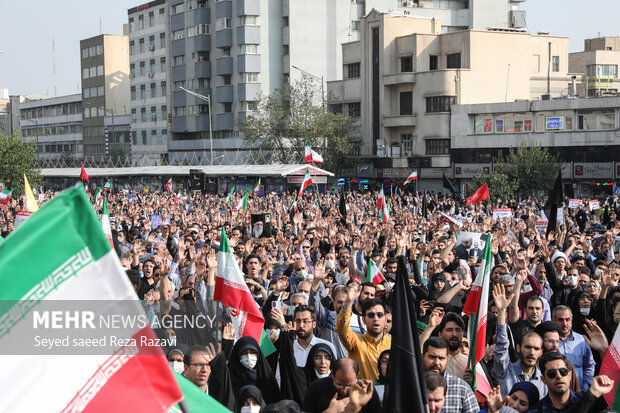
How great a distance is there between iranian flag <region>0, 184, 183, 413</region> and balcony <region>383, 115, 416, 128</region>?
53.5 m

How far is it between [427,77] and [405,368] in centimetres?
5151

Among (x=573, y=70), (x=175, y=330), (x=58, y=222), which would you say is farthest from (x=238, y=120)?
(x=58, y=222)

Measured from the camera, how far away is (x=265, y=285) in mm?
10805

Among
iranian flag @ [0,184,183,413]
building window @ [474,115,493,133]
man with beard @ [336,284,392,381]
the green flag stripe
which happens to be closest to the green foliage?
building window @ [474,115,493,133]

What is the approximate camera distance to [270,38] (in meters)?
68.9

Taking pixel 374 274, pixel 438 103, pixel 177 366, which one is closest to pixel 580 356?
pixel 177 366

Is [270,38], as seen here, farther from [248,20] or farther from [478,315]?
[478,315]

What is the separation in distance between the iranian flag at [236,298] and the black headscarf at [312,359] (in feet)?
1.99

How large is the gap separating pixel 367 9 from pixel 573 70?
17732mm

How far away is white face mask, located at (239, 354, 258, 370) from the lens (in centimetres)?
659

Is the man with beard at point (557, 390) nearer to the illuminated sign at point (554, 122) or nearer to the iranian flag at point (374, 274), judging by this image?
the iranian flag at point (374, 274)

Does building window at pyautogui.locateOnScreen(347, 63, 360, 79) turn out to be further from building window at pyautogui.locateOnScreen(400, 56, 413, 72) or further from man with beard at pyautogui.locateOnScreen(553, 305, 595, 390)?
man with beard at pyautogui.locateOnScreen(553, 305, 595, 390)

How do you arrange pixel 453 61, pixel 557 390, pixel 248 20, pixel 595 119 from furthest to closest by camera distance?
pixel 248 20, pixel 453 61, pixel 595 119, pixel 557 390

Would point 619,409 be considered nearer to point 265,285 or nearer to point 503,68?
point 265,285
